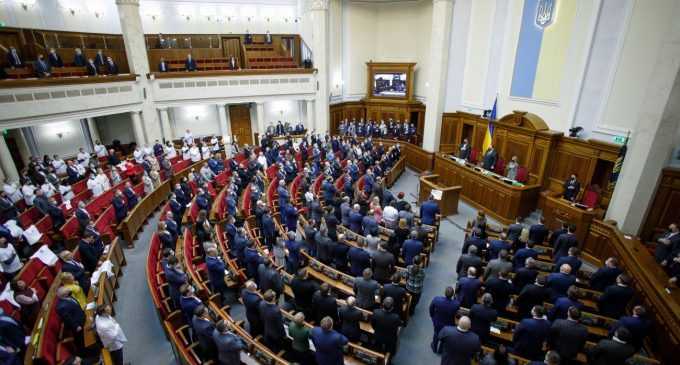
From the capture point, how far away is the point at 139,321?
531 cm

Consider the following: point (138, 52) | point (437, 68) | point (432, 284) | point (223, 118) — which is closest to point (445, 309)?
point (432, 284)

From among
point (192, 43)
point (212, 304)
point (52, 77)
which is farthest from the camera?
point (192, 43)

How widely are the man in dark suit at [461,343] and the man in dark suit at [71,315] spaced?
453cm

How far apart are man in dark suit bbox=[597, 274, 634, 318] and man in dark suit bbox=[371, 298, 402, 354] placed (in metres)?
3.11

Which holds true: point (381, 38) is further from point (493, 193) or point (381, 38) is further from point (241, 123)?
point (493, 193)

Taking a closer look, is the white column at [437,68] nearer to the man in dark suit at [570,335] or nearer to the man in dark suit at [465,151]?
the man in dark suit at [465,151]

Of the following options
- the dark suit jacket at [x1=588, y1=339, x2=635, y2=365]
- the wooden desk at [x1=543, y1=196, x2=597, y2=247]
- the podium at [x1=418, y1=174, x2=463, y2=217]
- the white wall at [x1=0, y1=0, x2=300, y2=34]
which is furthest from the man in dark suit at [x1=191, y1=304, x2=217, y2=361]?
the white wall at [x1=0, y1=0, x2=300, y2=34]

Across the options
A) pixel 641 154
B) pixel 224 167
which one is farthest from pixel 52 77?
pixel 641 154

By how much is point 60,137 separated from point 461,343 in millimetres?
15760

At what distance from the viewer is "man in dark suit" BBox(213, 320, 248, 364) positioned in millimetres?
3619

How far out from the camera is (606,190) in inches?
340

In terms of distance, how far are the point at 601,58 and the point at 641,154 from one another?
10.7 feet

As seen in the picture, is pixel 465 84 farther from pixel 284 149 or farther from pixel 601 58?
pixel 284 149

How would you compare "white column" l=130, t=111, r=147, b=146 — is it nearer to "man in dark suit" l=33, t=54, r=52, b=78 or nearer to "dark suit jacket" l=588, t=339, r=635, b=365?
"man in dark suit" l=33, t=54, r=52, b=78
